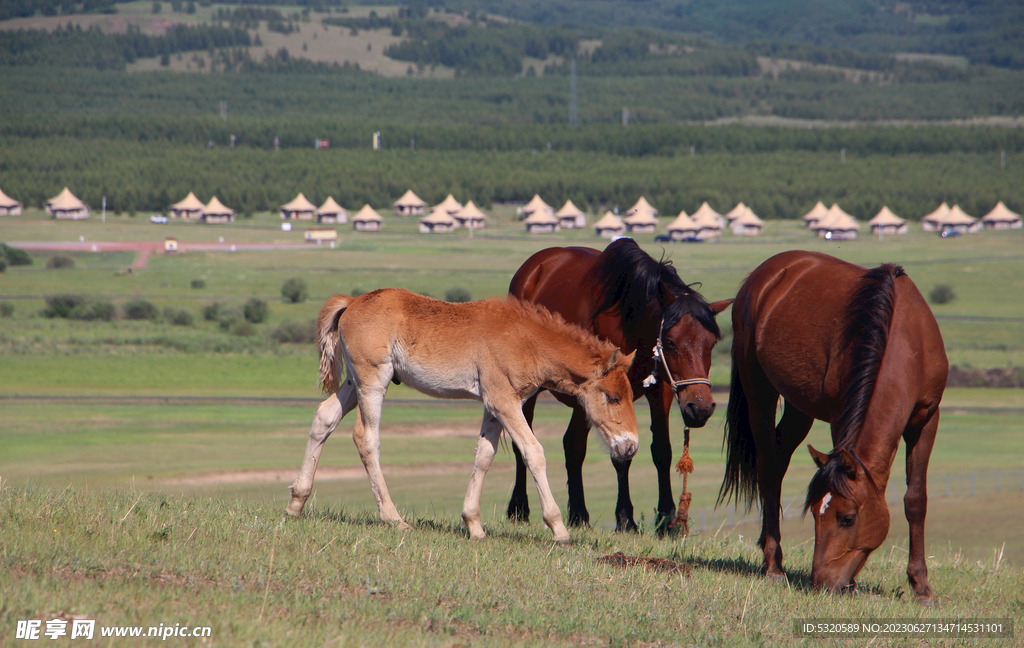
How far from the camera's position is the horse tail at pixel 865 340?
6777mm

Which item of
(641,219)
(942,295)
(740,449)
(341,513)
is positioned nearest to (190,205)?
(641,219)

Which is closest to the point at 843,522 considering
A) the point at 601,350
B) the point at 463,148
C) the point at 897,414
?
the point at 897,414

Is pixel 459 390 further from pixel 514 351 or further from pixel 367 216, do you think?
pixel 367 216

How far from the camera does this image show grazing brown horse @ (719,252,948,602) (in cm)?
661

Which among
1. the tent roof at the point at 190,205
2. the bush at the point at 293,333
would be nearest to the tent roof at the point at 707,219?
the tent roof at the point at 190,205

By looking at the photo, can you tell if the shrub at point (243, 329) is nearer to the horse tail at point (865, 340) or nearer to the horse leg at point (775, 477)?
the horse leg at point (775, 477)

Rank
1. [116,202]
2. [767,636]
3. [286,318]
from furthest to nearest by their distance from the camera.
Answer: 1. [116,202]
2. [286,318]
3. [767,636]

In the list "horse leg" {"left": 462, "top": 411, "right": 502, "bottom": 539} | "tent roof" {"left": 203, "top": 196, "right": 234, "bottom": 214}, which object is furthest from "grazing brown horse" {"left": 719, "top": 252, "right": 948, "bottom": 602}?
"tent roof" {"left": 203, "top": 196, "right": 234, "bottom": 214}

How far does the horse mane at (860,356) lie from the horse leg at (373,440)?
314 centimetres

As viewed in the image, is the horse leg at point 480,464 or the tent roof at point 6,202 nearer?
the horse leg at point 480,464

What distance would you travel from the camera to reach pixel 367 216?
118688 millimetres

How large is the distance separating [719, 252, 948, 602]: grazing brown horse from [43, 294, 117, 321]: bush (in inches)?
1990

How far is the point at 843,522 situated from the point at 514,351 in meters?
2.54

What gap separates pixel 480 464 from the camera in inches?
303
